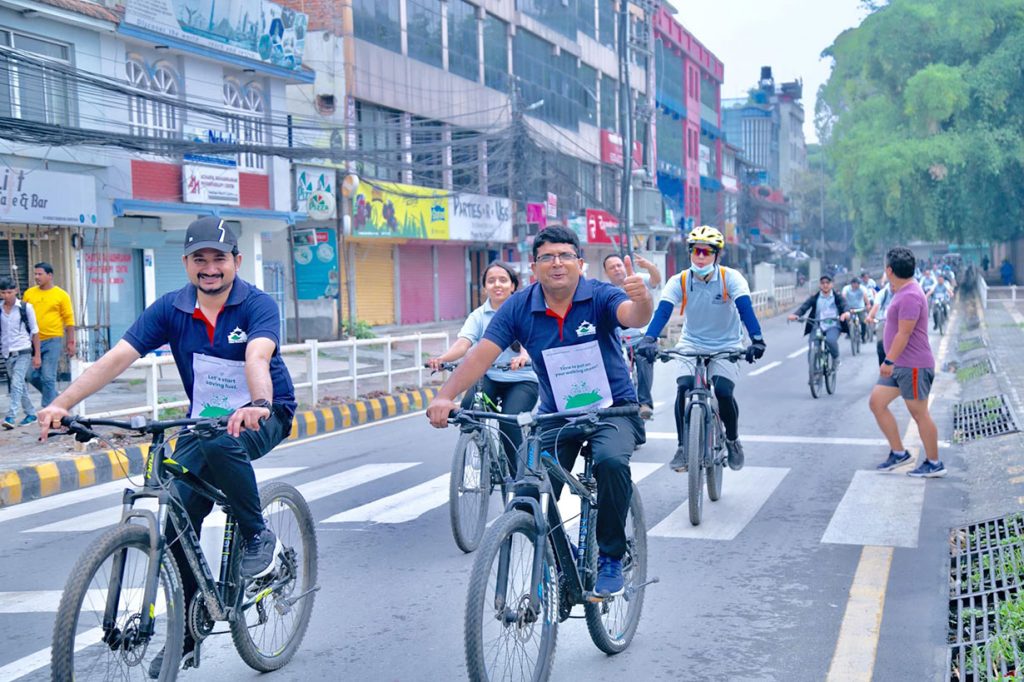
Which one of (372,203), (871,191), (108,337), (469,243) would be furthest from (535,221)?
(108,337)

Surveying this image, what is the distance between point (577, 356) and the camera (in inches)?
184

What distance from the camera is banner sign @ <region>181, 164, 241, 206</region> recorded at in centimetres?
2095

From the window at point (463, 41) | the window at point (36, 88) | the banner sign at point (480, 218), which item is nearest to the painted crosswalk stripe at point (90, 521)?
the window at point (36, 88)

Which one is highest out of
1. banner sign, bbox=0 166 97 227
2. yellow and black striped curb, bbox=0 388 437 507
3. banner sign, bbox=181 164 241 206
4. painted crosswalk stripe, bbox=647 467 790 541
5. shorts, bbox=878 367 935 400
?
banner sign, bbox=181 164 241 206

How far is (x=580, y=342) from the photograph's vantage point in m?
4.69

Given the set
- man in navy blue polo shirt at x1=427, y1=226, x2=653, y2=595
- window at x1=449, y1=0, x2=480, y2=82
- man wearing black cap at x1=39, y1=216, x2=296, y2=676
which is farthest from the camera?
window at x1=449, y1=0, x2=480, y2=82

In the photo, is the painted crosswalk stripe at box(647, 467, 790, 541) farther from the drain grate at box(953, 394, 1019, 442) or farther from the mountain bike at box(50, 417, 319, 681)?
the mountain bike at box(50, 417, 319, 681)

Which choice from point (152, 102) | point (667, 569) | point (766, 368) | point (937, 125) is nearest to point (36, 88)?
point (152, 102)

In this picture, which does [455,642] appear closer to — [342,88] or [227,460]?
[227,460]

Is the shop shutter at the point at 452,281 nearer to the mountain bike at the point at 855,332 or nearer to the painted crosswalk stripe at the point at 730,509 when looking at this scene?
the mountain bike at the point at 855,332

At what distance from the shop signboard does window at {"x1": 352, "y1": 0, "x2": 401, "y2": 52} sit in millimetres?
5128

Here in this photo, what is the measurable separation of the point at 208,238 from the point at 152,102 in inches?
692

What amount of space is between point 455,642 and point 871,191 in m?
37.8

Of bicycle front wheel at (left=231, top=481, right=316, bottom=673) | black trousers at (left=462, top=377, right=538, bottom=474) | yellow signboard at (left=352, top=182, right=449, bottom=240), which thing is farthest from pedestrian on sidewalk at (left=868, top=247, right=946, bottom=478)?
yellow signboard at (left=352, top=182, right=449, bottom=240)
